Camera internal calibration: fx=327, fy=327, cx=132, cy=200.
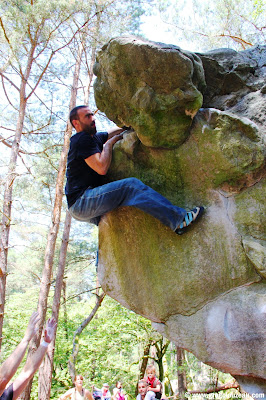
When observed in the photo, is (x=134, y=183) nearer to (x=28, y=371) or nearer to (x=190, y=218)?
(x=190, y=218)

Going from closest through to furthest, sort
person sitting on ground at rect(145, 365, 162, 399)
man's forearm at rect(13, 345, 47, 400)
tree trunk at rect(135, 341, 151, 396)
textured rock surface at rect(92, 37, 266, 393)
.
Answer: man's forearm at rect(13, 345, 47, 400)
textured rock surface at rect(92, 37, 266, 393)
person sitting on ground at rect(145, 365, 162, 399)
tree trunk at rect(135, 341, 151, 396)

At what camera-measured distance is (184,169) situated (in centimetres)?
297

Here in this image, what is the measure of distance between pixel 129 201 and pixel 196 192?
632 mm

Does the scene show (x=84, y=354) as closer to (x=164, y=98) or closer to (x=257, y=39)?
(x=164, y=98)

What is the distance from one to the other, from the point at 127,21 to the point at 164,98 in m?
7.40

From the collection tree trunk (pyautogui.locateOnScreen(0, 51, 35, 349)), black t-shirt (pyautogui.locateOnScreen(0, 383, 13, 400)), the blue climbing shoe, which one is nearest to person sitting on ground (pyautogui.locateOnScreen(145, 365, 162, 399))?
tree trunk (pyautogui.locateOnScreen(0, 51, 35, 349))

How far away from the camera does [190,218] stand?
8.81 feet

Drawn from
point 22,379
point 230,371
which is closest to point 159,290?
point 230,371

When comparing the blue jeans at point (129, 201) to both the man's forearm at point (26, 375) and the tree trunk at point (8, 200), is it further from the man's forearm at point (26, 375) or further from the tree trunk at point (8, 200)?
the tree trunk at point (8, 200)

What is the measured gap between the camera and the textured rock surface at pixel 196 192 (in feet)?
8.57

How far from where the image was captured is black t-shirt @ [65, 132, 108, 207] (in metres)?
2.88

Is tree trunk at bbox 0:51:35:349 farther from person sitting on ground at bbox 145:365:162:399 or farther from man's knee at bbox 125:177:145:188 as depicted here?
man's knee at bbox 125:177:145:188

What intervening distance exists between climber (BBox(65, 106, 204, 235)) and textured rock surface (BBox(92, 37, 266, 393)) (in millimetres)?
214

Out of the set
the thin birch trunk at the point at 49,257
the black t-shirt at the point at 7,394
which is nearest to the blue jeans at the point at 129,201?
the black t-shirt at the point at 7,394
